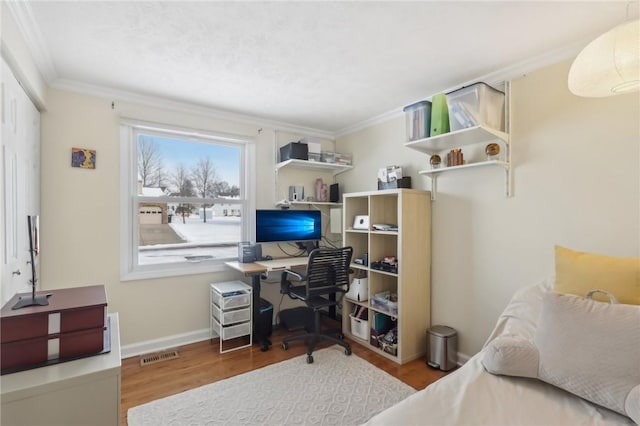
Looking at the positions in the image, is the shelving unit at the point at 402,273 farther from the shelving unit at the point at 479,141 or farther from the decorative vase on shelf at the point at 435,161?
the shelving unit at the point at 479,141

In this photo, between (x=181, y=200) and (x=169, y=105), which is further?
(x=181, y=200)

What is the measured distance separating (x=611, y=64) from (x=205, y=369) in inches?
126

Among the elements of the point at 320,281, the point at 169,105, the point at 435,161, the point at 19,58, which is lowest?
the point at 320,281

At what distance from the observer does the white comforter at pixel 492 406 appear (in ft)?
3.64

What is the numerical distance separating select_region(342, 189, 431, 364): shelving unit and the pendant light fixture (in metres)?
1.45

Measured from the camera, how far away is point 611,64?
1.29 metres

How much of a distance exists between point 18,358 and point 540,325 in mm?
2146

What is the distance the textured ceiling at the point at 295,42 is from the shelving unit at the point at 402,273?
1050 millimetres

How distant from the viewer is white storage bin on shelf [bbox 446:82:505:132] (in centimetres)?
221

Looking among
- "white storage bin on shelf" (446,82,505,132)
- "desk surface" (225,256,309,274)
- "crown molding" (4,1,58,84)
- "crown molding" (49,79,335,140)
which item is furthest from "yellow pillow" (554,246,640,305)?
"crown molding" (4,1,58,84)

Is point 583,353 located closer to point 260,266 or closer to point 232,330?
point 260,266

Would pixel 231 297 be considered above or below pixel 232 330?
above

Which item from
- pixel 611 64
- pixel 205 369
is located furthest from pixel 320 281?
pixel 611 64

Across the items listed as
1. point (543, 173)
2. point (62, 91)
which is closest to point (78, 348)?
point (62, 91)
